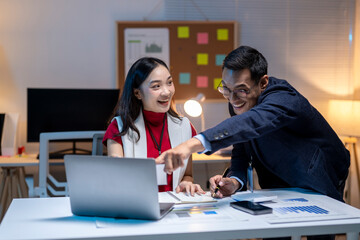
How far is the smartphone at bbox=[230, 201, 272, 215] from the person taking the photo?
1.28 metres

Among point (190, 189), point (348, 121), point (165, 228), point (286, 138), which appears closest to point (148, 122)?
point (190, 189)

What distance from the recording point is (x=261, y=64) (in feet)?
5.27

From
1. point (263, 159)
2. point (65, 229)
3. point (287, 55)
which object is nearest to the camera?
point (65, 229)

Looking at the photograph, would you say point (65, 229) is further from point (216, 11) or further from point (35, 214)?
point (216, 11)

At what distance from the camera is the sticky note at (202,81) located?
13.0 ft

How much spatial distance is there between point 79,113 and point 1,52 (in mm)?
910

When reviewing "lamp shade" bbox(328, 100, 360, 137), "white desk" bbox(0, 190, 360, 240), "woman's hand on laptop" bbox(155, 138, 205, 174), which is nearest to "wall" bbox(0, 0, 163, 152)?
"lamp shade" bbox(328, 100, 360, 137)

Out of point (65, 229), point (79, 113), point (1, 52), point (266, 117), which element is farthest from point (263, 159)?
point (1, 52)

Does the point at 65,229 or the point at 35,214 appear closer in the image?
the point at 65,229

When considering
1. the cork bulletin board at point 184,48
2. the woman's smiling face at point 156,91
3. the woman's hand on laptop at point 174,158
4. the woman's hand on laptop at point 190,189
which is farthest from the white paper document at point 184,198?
the cork bulletin board at point 184,48

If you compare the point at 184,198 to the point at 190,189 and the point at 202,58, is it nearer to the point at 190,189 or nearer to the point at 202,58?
the point at 190,189

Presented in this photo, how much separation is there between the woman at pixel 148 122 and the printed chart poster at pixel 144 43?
5.68 ft

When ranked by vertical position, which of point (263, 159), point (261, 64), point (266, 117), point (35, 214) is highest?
point (261, 64)

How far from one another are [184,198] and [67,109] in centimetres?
225
